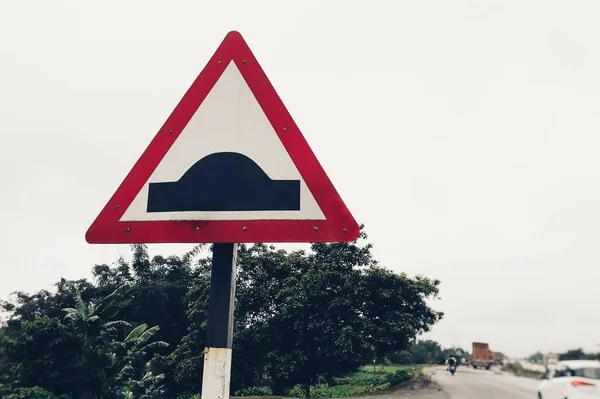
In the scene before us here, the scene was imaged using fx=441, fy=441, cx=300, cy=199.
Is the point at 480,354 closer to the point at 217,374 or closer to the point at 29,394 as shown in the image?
the point at 29,394

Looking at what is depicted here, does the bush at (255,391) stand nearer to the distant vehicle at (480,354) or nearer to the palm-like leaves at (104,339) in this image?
the palm-like leaves at (104,339)

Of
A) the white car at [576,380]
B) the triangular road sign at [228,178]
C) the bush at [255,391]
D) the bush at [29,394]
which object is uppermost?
the triangular road sign at [228,178]

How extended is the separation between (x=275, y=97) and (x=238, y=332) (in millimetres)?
16672

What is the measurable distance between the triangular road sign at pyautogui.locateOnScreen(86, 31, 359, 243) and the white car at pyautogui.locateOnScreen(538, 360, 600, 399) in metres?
4.98

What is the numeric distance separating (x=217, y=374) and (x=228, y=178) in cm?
59

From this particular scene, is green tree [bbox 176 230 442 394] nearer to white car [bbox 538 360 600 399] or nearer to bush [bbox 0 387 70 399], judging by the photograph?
bush [bbox 0 387 70 399]

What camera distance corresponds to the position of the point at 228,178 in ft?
4.69

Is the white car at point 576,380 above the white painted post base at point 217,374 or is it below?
below

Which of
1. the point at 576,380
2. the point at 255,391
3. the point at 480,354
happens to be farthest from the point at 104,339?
the point at 480,354

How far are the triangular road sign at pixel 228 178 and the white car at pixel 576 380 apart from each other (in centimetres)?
498

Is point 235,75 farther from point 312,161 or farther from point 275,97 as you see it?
point 312,161

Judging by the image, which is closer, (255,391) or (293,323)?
(293,323)

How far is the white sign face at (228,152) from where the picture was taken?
1384 mm

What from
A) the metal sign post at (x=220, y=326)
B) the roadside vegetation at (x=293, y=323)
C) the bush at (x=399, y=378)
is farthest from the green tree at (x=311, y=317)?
the metal sign post at (x=220, y=326)
